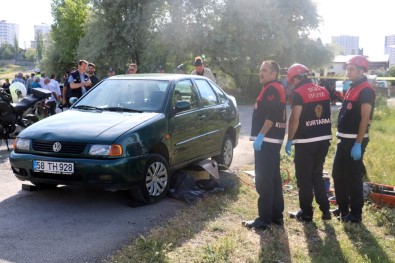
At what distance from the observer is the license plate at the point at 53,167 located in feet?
17.3

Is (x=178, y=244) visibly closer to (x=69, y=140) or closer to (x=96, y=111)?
(x=69, y=140)

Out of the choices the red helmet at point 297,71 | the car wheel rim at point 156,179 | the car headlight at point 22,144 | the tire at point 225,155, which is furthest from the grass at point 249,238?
the car headlight at point 22,144

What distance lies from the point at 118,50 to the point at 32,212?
22992 mm

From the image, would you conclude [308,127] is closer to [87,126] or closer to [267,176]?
[267,176]

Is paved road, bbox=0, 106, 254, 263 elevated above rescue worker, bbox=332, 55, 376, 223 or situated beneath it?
situated beneath

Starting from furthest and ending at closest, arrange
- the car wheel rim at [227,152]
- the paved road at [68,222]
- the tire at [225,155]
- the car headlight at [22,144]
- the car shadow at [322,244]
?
the car wheel rim at [227,152] < the tire at [225,155] < the car headlight at [22,144] < the car shadow at [322,244] < the paved road at [68,222]

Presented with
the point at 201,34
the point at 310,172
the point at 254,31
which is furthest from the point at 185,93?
the point at 254,31

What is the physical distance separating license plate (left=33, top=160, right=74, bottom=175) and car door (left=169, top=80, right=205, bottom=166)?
1410 millimetres

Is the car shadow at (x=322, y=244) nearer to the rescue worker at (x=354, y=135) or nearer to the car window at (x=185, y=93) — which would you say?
the rescue worker at (x=354, y=135)

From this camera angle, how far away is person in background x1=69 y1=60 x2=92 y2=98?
30.8ft

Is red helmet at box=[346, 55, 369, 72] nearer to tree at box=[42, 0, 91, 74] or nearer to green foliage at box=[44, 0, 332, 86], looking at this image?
green foliage at box=[44, 0, 332, 86]

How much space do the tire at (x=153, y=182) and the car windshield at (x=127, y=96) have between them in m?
0.76

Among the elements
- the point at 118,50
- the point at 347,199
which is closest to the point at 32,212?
the point at 347,199

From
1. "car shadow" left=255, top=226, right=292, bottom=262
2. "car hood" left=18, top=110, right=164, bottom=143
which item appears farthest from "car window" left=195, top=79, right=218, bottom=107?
"car shadow" left=255, top=226, right=292, bottom=262
